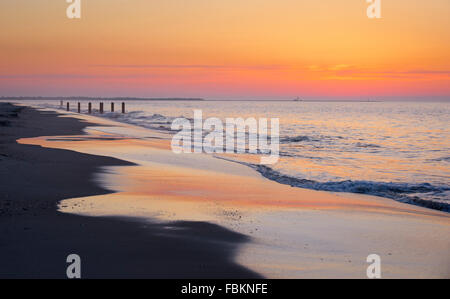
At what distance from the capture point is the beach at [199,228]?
6.30 metres

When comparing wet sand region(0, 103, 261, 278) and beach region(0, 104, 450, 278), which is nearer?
wet sand region(0, 103, 261, 278)

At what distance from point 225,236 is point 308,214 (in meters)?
2.72

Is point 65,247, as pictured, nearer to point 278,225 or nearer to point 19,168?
point 278,225

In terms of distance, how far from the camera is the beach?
248 inches

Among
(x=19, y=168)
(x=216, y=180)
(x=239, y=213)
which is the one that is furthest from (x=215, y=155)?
(x=239, y=213)

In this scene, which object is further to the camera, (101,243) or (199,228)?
(199,228)

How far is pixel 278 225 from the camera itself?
8.85 meters

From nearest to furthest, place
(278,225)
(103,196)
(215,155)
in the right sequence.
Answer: (278,225)
(103,196)
(215,155)

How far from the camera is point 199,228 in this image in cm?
833

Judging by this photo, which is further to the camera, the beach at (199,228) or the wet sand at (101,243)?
the beach at (199,228)

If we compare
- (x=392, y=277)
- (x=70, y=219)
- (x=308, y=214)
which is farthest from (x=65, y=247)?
(x=308, y=214)
